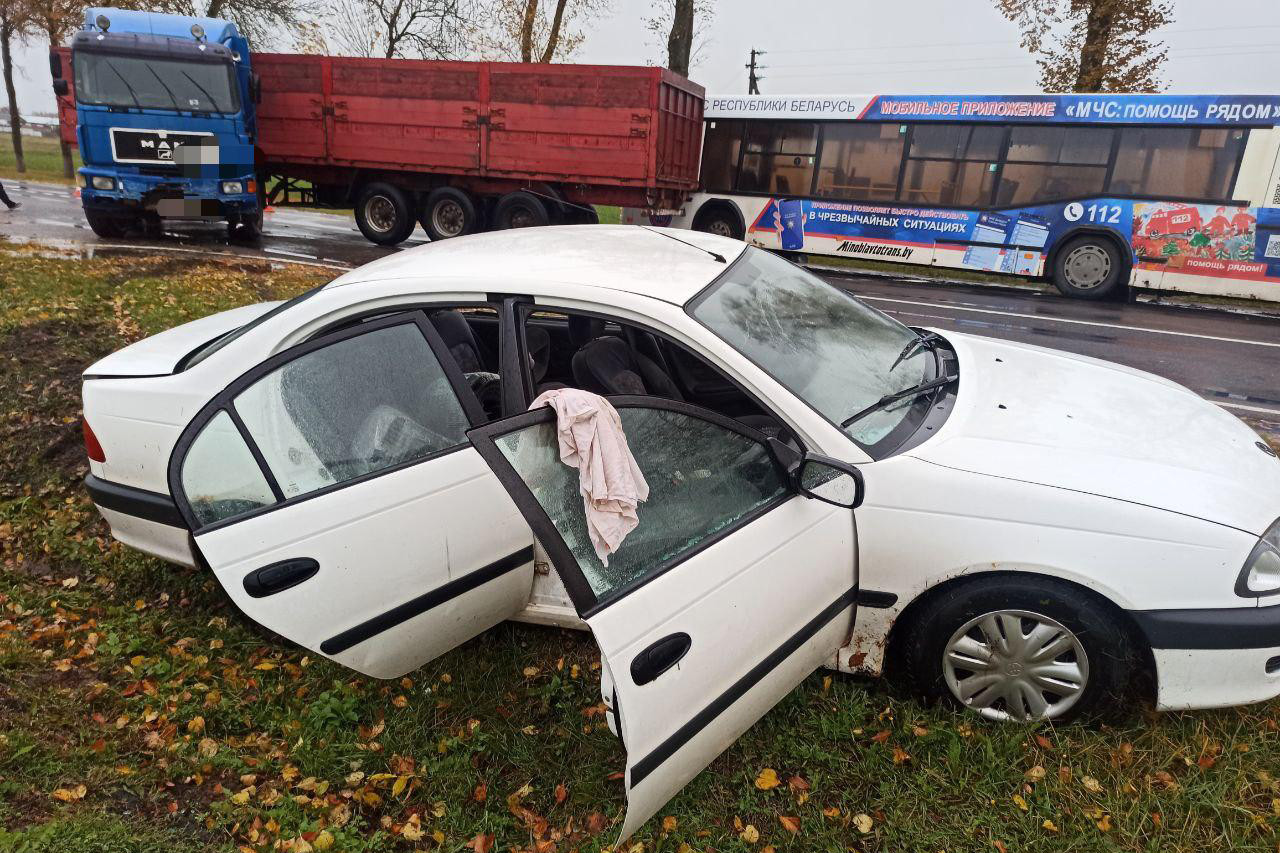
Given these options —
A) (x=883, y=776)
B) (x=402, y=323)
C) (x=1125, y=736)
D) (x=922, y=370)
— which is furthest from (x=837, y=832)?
(x=402, y=323)

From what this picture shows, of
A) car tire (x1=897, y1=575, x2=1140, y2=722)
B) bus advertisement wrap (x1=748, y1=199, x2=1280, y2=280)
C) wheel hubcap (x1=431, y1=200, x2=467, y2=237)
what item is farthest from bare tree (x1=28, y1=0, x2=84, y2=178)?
car tire (x1=897, y1=575, x2=1140, y2=722)

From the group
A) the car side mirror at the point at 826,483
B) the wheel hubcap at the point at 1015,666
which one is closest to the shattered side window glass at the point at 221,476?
the car side mirror at the point at 826,483

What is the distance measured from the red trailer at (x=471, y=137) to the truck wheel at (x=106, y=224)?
137 centimetres

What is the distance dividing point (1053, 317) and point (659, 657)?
991cm

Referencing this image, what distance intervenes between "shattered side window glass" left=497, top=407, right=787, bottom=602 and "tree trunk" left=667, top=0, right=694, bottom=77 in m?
18.0

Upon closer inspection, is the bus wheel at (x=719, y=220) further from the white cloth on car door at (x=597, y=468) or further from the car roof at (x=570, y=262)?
the white cloth on car door at (x=597, y=468)

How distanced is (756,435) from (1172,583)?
1245 mm

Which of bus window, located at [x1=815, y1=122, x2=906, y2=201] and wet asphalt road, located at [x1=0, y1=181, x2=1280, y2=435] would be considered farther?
bus window, located at [x1=815, y1=122, x2=906, y2=201]

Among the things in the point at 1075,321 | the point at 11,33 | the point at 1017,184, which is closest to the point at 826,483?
the point at 1075,321

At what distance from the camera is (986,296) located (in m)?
12.0

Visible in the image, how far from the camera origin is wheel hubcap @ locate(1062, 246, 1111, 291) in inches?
470

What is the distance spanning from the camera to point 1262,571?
90.7 inches

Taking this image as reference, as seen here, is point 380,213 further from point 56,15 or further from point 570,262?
point 56,15

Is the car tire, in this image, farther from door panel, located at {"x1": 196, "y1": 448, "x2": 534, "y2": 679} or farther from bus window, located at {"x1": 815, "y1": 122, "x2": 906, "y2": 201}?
bus window, located at {"x1": 815, "y1": 122, "x2": 906, "y2": 201}
